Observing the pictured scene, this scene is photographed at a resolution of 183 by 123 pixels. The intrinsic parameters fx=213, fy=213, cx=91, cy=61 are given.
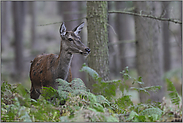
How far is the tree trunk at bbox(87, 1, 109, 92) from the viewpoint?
656 centimetres

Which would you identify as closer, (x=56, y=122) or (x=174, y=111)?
(x=56, y=122)

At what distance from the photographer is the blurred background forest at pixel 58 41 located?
1471cm

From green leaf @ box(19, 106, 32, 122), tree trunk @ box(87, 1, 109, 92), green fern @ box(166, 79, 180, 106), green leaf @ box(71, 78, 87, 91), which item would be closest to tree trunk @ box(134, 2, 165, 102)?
tree trunk @ box(87, 1, 109, 92)

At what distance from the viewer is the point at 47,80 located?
6.02 metres

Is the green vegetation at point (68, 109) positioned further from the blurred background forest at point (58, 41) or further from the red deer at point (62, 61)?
the blurred background forest at point (58, 41)

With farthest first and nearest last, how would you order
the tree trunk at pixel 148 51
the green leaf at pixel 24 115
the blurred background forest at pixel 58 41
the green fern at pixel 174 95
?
1. the blurred background forest at pixel 58 41
2. the tree trunk at pixel 148 51
3. the green fern at pixel 174 95
4. the green leaf at pixel 24 115

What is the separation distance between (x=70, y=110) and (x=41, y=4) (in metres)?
59.3

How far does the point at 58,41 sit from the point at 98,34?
93.9 ft

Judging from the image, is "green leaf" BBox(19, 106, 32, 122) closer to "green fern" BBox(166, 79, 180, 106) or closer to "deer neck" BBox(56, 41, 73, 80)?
"deer neck" BBox(56, 41, 73, 80)

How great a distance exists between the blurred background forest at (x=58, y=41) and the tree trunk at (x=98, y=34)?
Result: 2.17 m

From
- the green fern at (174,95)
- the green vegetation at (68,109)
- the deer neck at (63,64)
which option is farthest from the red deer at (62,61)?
the green fern at (174,95)

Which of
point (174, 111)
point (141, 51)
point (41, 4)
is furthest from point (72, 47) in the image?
point (41, 4)

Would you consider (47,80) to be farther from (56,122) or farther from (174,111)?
(174,111)

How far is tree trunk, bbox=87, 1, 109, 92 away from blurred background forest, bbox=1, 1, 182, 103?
2.17 m
